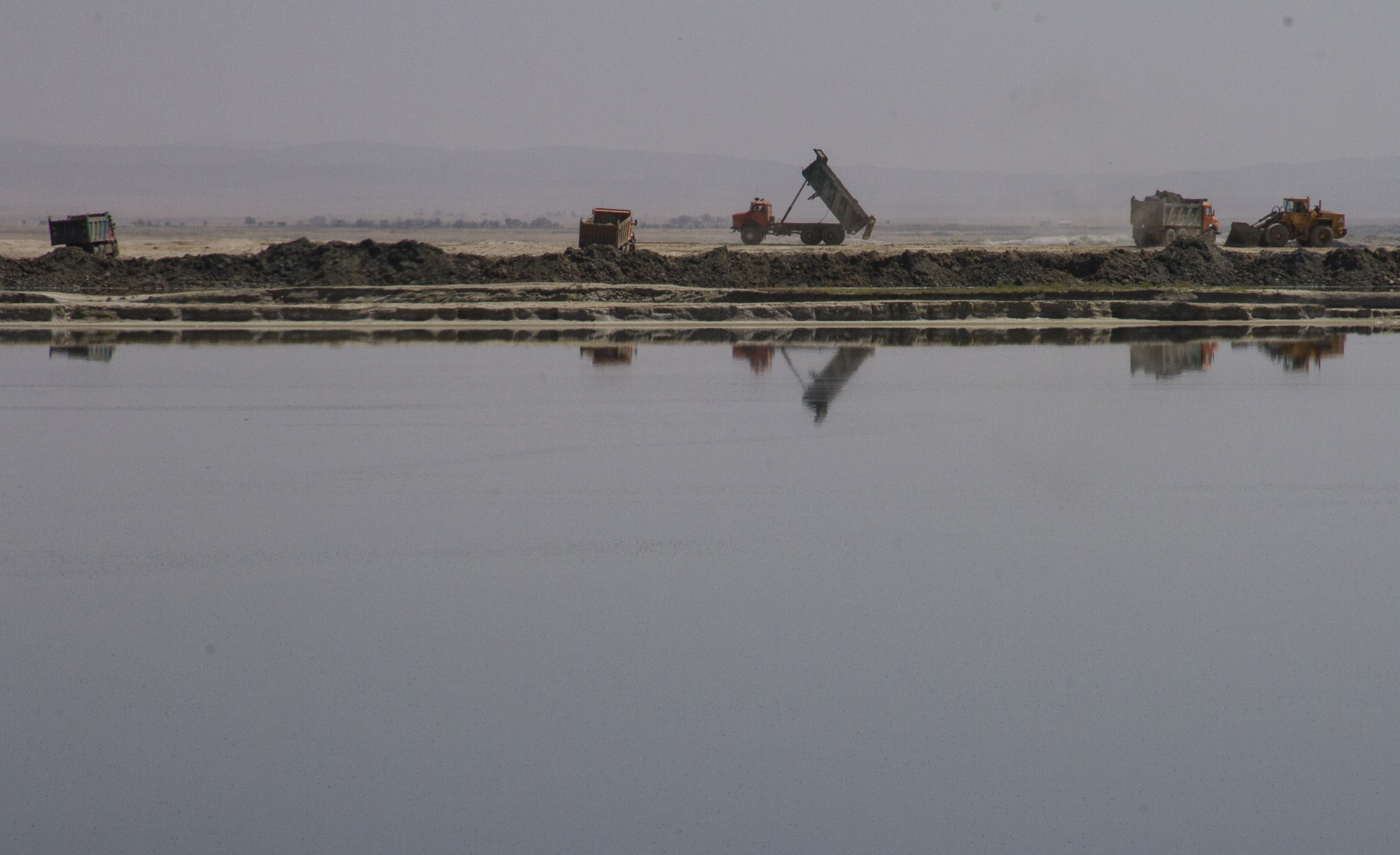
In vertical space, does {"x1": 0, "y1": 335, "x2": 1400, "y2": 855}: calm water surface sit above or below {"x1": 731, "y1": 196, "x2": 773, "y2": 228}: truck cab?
below

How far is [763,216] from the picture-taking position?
44781mm

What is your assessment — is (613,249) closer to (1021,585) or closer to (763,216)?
(763,216)

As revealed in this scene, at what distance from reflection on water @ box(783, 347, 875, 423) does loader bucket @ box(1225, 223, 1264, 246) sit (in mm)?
25704

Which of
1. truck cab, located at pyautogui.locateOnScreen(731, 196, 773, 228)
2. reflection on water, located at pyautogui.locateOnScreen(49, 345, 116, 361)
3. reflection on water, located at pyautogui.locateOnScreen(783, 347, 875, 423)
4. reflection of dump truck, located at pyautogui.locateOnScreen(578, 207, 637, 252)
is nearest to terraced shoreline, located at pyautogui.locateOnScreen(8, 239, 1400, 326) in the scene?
reflection of dump truck, located at pyautogui.locateOnScreen(578, 207, 637, 252)

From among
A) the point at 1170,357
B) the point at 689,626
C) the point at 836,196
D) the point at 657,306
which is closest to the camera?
the point at 689,626

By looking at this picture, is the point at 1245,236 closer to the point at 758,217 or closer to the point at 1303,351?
the point at 758,217

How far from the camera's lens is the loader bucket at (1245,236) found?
43.1 metres

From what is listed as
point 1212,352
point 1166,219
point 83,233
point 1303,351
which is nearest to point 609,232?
point 83,233

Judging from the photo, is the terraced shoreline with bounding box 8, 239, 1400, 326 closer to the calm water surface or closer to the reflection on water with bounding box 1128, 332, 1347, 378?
the reflection on water with bounding box 1128, 332, 1347, 378

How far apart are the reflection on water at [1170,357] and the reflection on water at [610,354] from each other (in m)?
7.08

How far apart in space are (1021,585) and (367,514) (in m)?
4.90

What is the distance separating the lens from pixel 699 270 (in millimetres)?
32469

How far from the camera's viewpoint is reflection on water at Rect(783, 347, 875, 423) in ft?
52.9

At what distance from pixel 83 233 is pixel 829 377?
963 inches
